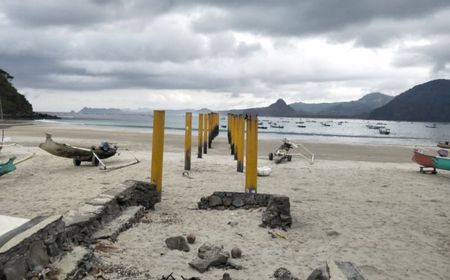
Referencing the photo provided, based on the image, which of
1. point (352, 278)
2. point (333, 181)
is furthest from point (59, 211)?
point (333, 181)

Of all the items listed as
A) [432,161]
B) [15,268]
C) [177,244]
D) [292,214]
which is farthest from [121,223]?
[432,161]

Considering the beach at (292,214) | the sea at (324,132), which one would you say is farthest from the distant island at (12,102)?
the beach at (292,214)

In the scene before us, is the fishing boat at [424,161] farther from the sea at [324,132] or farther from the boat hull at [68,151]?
the sea at [324,132]

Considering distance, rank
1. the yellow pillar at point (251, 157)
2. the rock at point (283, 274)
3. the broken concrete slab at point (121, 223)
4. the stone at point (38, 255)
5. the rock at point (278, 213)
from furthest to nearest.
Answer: the yellow pillar at point (251, 157), the rock at point (278, 213), the broken concrete slab at point (121, 223), the rock at point (283, 274), the stone at point (38, 255)

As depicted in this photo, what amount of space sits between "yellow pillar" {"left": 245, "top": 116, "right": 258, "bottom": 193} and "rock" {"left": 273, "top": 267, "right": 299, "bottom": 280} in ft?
11.7

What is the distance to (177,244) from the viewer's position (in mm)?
5707

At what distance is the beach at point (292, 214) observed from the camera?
17.9ft

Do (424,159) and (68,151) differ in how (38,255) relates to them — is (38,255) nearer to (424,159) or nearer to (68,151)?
(68,151)

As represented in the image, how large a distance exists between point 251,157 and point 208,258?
383 centimetres

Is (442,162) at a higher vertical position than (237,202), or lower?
higher

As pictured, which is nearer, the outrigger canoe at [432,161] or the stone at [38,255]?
the stone at [38,255]

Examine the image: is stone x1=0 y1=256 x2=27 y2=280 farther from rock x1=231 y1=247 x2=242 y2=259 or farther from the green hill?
the green hill

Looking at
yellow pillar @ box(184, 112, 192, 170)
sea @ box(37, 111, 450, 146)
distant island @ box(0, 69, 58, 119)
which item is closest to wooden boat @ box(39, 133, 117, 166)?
yellow pillar @ box(184, 112, 192, 170)

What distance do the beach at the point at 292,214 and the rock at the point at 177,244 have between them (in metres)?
0.08
